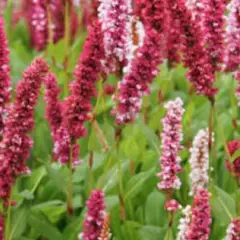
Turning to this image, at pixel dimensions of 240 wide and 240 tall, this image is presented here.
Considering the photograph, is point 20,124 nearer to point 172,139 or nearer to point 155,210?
point 172,139

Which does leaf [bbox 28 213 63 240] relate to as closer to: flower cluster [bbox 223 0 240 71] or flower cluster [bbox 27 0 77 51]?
flower cluster [bbox 223 0 240 71]

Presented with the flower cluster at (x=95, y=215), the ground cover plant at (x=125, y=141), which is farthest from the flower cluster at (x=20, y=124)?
the flower cluster at (x=95, y=215)

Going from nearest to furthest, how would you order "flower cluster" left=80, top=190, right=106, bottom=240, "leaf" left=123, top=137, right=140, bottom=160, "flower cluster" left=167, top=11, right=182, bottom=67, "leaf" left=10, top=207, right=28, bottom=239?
"flower cluster" left=80, top=190, right=106, bottom=240, "leaf" left=10, top=207, right=28, bottom=239, "leaf" left=123, top=137, right=140, bottom=160, "flower cluster" left=167, top=11, right=182, bottom=67

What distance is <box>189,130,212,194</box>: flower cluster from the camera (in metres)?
3.33

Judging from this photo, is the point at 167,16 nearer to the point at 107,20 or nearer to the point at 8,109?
the point at 107,20

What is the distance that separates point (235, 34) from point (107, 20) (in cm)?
83

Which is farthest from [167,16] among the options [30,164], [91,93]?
[30,164]

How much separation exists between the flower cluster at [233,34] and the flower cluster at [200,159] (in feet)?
1.42

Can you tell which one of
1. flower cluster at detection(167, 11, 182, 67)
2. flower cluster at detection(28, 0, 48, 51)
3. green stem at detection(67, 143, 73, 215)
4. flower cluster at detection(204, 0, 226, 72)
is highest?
flower cluster at detection(28, 0, 48, 51)

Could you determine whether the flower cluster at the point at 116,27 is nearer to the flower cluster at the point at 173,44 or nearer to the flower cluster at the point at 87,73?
the flower cluster at the point at 87,73

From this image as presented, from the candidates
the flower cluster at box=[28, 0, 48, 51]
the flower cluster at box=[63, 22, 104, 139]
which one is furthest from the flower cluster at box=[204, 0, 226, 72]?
the flower cluster at box=[28, 0, 48, 51]

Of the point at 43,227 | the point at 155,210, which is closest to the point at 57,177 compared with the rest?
the point at 43,227

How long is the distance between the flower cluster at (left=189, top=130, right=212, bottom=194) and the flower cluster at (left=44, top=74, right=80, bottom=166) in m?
0.51

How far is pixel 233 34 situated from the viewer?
3705mm
